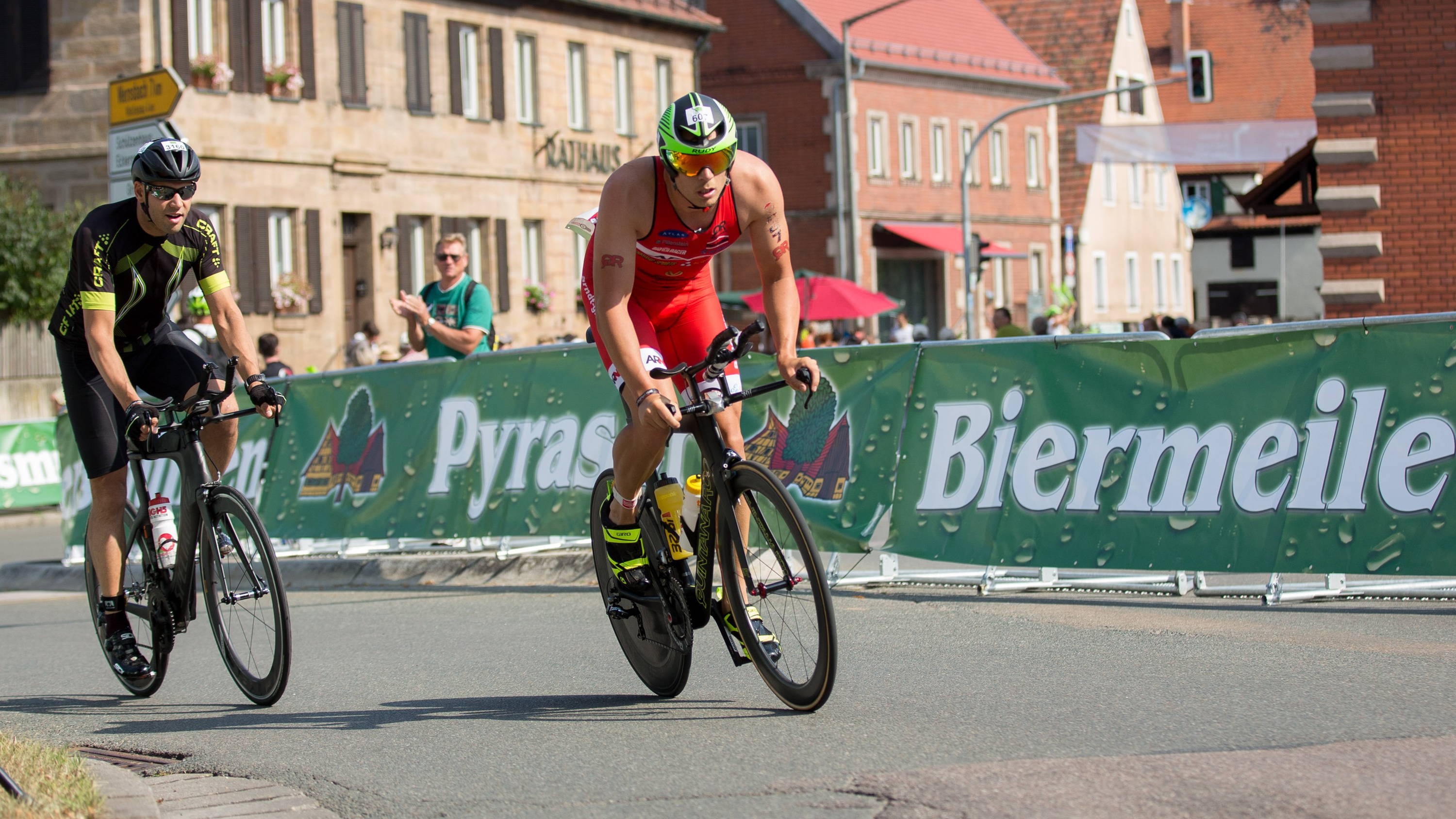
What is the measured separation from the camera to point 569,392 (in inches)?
450

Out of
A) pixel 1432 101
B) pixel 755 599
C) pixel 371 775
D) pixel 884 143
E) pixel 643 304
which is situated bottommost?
pixel 371 775

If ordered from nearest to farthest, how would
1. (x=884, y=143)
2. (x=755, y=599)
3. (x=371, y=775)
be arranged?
(x=371, y=775), (x=755, y=599), (x=884, y=143)

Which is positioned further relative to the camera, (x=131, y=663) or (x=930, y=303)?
(x=930, y=303)

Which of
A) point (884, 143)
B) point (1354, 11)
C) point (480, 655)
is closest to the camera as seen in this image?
point (480, 655)

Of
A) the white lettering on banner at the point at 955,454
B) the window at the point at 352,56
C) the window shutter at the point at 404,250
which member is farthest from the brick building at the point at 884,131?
the white lettering on banner at the point at 955,454

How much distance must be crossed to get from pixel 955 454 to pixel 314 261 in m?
26.3

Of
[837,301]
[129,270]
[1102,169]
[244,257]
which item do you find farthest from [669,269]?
[1102,169]

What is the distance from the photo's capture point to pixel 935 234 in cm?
5647

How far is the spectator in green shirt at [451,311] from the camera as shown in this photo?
484 inches

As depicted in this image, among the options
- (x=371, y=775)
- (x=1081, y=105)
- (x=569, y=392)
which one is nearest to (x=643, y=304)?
(x=371, y=775)

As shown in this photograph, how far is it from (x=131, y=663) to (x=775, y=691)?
2991 mm

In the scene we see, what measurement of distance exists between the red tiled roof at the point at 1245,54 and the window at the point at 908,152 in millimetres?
26198

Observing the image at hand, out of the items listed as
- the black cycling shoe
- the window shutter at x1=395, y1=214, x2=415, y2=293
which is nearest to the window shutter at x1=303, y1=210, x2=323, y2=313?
the window shutter at x1=395, y1=214, x2=415, y2=293

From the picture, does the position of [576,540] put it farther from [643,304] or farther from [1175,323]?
[1175,323]
